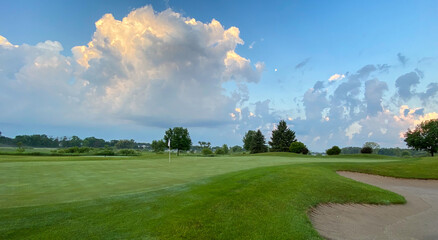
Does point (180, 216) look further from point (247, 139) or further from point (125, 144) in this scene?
point (125, 144)

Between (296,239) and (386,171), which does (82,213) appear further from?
(386,171)

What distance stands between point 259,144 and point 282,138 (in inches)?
383

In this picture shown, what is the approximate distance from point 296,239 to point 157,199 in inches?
205

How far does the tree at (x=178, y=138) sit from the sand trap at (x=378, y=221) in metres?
65.4

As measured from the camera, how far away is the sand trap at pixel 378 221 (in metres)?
6.38

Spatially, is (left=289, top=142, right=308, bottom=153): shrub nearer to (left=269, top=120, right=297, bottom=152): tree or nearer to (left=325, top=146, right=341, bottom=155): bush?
(left=325, top=146, right=341, bottom=155): bush

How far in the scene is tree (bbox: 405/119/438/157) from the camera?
5056cm

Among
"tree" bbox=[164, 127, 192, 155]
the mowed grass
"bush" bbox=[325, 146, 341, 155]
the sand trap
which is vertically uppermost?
"tree" bbox=[164, 127, 192, 155]

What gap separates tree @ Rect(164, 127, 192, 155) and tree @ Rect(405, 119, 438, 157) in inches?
2513

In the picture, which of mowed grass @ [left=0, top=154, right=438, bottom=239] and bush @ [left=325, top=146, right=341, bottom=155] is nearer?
mowed grass @ [left=0, top=154, right=438, bottom=239]

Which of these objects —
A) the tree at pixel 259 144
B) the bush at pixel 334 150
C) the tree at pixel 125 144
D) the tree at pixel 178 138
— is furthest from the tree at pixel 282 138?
the tree at pixel 125 144

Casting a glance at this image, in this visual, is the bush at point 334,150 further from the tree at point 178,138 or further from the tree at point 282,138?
the tree at point 178,138

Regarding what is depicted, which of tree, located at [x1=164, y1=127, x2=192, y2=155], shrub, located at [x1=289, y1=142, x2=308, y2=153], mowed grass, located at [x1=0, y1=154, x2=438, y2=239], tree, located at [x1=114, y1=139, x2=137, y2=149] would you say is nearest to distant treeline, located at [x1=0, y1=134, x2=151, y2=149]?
tree, located at [x1=114, y1=139, x2=137, y2=149]

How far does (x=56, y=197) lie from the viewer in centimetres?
870
